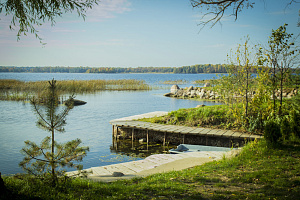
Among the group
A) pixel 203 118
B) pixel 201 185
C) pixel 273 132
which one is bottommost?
pixel 201 185

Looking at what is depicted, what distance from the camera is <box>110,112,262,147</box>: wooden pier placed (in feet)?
35.0

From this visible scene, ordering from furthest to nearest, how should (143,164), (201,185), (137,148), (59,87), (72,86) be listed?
1. (72,86)
2. (59,87)
3. (137,148)
4. (143,164)
5. (201,185)

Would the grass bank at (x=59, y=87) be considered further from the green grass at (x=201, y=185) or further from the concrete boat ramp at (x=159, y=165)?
the green grass at (x=201, y=185)

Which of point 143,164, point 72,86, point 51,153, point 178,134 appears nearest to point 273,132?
point 143,164

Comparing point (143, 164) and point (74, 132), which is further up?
point (143, 164)

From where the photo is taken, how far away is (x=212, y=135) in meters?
10.8

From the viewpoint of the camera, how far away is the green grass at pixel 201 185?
427 cm

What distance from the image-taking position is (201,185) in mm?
4980

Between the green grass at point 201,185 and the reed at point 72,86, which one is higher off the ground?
the reed at point 72,86

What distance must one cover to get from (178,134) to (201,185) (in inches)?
284

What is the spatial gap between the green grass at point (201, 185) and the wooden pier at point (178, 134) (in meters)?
3.90

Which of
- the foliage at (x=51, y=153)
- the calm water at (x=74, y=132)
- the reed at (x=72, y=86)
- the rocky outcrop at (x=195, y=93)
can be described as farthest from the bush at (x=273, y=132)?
the rocky outcrop at (x=195, y=93)

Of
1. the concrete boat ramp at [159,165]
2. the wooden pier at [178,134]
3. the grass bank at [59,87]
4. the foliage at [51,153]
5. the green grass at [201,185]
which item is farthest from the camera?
the grass bank at [59,87]

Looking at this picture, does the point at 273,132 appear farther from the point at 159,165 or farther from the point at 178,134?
Result: the point at 178,134
